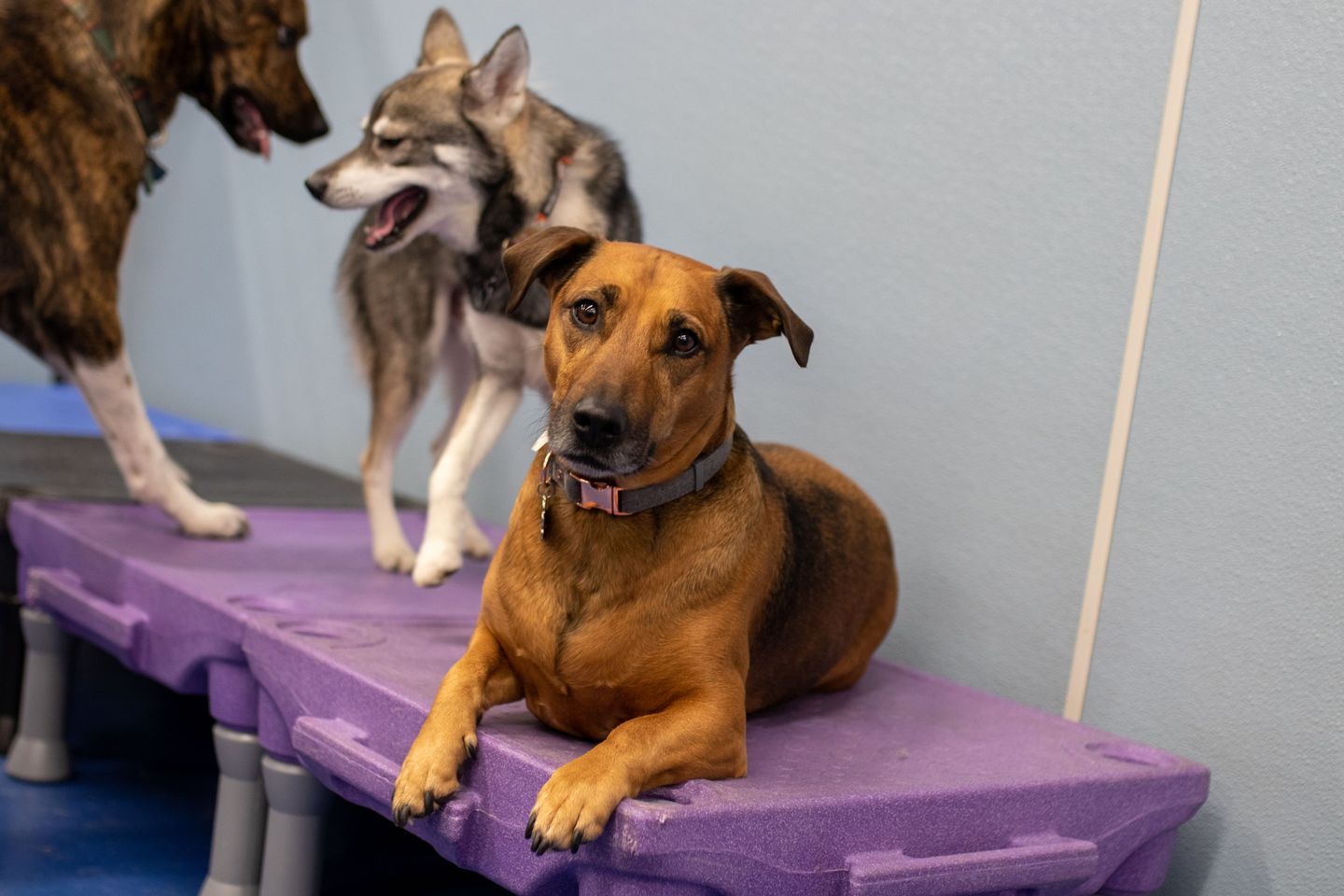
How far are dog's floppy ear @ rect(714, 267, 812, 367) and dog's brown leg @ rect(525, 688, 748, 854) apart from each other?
445 mm

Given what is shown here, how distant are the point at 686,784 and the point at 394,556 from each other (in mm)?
1458

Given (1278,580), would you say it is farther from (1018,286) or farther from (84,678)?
(84,678)

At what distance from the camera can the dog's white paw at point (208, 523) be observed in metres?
2.80

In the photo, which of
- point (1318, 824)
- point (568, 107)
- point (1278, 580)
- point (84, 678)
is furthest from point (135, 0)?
point (1318, 824)

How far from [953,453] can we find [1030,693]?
1.53ft

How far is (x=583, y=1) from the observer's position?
129 inches

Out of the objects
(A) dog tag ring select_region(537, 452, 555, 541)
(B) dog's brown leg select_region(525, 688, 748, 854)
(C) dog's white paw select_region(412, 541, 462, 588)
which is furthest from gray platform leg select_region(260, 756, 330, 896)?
(B) dog's brown leg select_region(525, 688, 748, 854)

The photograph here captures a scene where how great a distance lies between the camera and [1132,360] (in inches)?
83.4

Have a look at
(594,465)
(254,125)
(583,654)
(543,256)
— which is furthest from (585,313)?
(254,125)

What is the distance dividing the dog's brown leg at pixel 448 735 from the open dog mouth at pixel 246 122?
1870 mm

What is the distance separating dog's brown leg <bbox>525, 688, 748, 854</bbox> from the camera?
1297mm

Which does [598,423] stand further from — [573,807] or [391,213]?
[391,213]

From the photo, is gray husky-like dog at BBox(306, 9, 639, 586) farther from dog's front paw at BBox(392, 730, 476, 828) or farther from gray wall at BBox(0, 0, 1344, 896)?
dog's front paw at BBox(392, 730, 476, 828)

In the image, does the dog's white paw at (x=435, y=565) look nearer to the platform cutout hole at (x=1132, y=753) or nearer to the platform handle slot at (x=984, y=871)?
the platform handle slot at (x=984, y=871)
